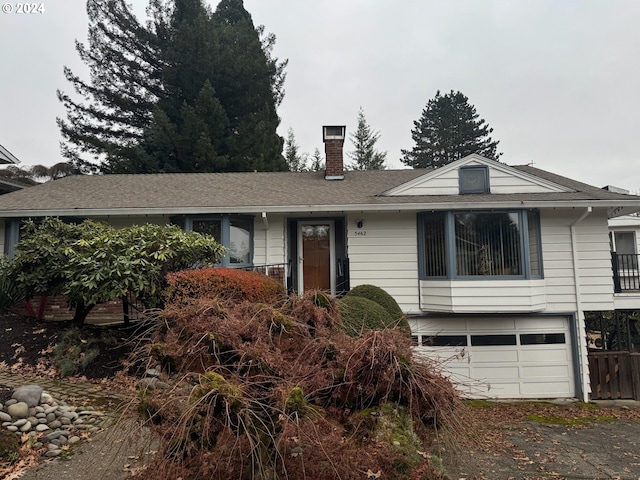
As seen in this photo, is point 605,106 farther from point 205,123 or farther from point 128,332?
point 128,332

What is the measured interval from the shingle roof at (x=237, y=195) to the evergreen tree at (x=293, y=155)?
19.0 meters

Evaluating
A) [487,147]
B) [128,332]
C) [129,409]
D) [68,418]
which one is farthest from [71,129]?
[487,147]

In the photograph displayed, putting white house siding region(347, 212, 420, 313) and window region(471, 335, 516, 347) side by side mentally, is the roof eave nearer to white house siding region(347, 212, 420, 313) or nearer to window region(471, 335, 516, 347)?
white house siding region(347, 212, 420, 313)

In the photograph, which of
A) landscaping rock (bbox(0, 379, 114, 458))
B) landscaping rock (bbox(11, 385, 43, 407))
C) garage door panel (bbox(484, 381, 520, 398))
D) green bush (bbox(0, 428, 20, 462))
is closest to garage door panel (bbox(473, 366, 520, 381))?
garage door panel (bbox(484, 381, 520, 398))

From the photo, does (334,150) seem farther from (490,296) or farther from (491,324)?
(491,324)

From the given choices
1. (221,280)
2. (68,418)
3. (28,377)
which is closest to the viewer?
(68,418)

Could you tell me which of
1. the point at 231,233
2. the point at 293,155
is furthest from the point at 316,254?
the point at 293,155

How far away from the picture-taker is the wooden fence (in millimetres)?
9422

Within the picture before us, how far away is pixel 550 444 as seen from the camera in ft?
20.8

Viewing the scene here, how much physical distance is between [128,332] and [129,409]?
6137 mm

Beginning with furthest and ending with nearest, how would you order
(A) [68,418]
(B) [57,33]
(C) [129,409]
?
(B) [57,33] < (A) [68,418] < (C) [129,409]

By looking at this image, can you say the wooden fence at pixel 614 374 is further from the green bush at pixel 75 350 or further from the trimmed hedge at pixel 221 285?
the green bush at pixel 75 350

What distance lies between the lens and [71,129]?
20.2 m

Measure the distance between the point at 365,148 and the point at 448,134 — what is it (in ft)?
28.2
